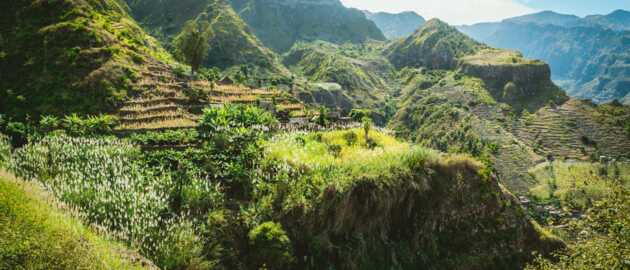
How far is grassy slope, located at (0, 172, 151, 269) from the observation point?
8031 millimetres

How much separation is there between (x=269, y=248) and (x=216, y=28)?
15318cm

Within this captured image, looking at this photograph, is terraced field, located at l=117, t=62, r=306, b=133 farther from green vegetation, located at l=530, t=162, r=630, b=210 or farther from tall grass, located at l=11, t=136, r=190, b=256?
green vegetation, located at l=530, t=162, r=630, b=210

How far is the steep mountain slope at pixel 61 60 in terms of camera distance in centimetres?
3359

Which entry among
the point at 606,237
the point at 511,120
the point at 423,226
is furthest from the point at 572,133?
the point at 606,237

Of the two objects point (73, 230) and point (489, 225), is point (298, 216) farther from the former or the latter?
point (489, 225)

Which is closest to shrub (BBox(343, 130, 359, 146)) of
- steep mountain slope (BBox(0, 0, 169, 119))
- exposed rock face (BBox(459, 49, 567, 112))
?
steep mountain slope (BBox(0, 0, 169, 119))

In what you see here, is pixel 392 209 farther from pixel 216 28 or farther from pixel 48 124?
pixel 216 28

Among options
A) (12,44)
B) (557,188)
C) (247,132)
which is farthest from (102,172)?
(557,188)

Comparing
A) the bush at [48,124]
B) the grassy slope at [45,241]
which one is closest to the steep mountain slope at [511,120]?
the bush at [48,124]

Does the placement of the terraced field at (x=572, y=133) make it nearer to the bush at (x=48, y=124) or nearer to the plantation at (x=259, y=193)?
the plantation at (x=259, y=193)

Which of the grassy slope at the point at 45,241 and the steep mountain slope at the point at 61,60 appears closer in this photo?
the grassy slope at the point at 45,241

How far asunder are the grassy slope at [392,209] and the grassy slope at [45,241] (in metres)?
7.49

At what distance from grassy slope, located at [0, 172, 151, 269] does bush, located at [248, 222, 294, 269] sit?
4.66 metres

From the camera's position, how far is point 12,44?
4006 cm
